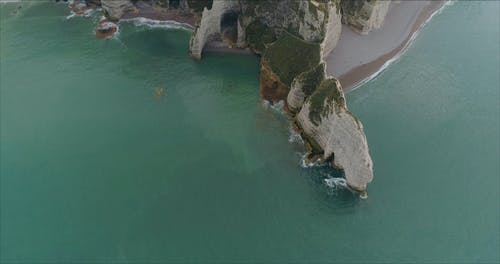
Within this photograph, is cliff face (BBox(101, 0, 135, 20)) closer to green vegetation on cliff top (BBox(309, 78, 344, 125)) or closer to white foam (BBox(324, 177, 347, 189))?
green vegetation on cliff top (BBox(309, 78, 344, 125))

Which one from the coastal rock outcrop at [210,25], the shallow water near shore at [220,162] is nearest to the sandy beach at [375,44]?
the shallow water near shore at [220,162]

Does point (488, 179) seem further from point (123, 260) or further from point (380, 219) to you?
point (123, 260)

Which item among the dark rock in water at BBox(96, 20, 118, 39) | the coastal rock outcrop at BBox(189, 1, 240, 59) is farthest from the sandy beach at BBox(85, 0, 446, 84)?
the dark rock in water at BBox(96, 20, 118, 39)

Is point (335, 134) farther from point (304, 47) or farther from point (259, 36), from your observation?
point (259, 36)

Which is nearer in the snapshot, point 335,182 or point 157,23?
point 335,182

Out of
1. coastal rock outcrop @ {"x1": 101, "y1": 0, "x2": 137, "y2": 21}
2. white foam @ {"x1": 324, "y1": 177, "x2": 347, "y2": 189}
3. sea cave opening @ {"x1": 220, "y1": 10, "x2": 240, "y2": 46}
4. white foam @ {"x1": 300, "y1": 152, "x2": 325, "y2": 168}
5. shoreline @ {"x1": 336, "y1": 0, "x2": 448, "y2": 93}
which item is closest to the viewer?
white foam @ {"x1": 324, "y1": 177, "x2": 347, "y2": 189}

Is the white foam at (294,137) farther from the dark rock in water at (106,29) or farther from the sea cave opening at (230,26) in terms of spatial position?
the dark rock in water at (106,29)

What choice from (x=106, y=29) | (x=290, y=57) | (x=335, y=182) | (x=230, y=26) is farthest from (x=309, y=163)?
(x=106, y=29)
